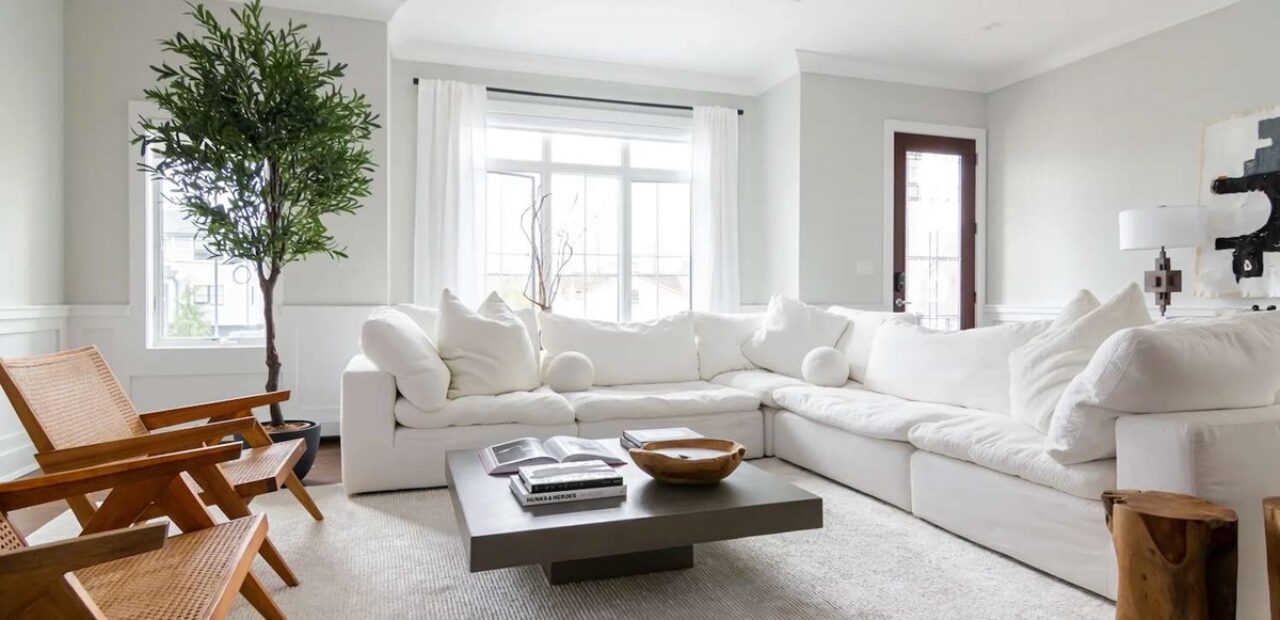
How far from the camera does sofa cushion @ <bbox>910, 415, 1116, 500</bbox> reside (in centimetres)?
199

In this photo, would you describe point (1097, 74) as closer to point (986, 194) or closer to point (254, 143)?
point (986, 194)

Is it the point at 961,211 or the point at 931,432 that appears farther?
the point at 961,211

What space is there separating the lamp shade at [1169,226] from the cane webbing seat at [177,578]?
15.0ft

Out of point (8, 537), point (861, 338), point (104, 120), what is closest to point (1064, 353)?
point (861, 338)

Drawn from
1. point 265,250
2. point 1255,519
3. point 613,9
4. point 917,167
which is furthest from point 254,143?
point 917,167

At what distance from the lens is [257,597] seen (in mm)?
Result: 1611

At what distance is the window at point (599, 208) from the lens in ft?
17.4

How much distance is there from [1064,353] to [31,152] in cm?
482

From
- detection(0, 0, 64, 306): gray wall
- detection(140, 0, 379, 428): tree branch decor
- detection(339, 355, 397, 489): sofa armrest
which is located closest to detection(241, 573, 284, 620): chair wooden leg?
detection(339, 355, 397, 489): sofa armrest

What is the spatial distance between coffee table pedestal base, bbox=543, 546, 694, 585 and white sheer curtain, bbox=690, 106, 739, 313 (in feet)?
11.6

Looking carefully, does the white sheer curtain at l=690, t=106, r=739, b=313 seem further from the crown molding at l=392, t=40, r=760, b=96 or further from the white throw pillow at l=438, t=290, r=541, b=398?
the white throw pillow at l=438, t=290, r=541, b=398

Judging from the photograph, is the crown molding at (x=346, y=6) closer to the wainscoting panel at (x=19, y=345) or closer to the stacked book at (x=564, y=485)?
the wainscoting panel at (x=19, y=345)

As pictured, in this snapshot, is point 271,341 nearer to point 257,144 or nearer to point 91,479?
point 257,144

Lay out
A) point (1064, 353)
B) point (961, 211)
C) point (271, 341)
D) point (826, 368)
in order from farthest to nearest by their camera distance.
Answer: point (961, 211) → point (826, 368) → point (271, 341) → point (1064, 353)
